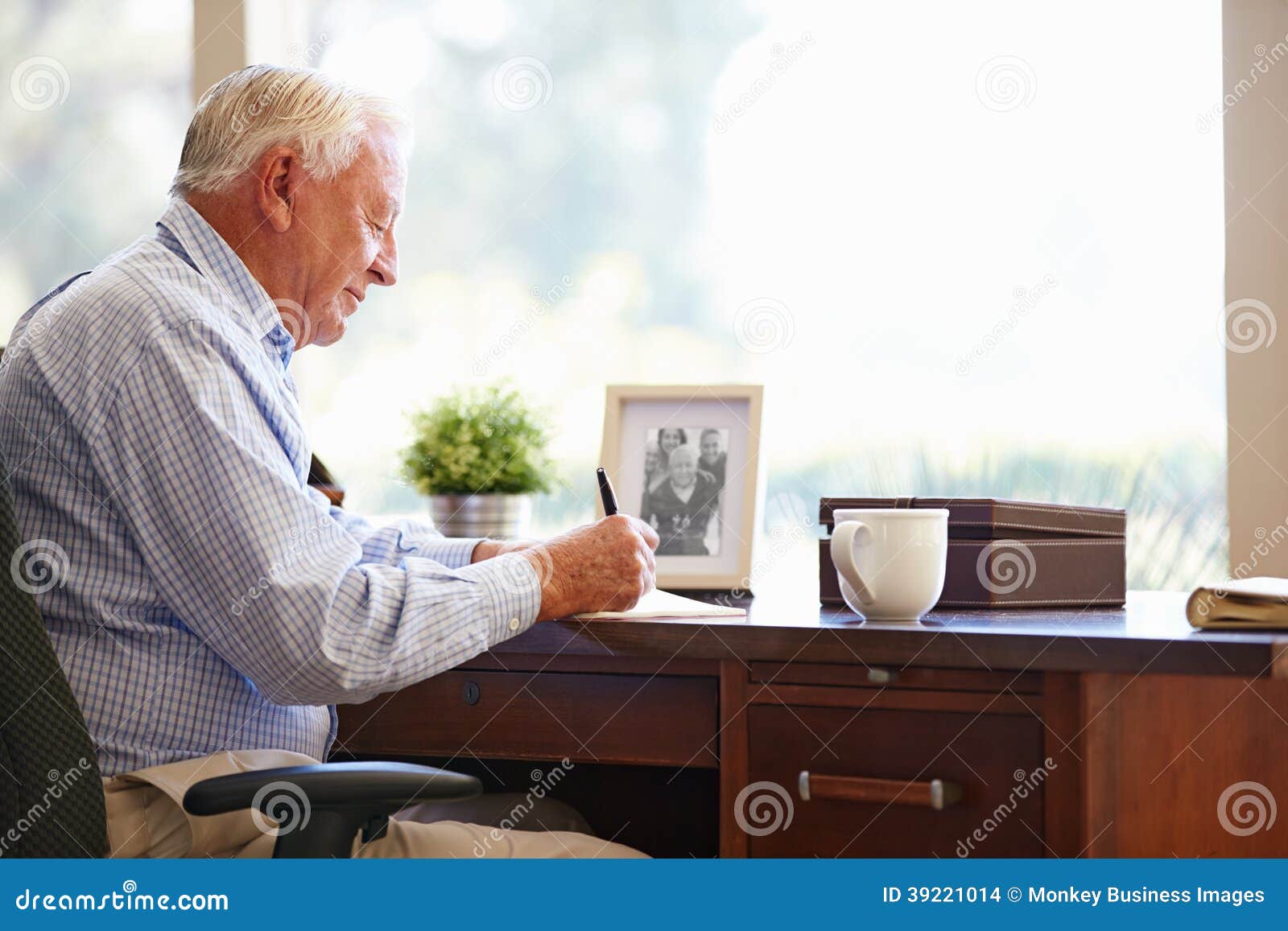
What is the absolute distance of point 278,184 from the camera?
54.4 inches

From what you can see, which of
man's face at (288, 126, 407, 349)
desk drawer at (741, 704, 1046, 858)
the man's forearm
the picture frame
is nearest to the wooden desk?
desk drawer at (741, 704, 1046, 858)

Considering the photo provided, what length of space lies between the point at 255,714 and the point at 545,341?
44.8 inches

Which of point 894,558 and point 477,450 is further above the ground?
point 477,450

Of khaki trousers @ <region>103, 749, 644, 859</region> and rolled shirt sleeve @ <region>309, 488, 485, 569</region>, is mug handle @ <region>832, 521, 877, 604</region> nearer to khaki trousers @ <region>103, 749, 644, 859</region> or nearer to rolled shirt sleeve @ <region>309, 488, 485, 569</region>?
khaki trousers @ <region>103, 749, 644, 859</region>

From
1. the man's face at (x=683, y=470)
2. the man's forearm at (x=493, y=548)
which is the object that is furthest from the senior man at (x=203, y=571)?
the man's face at (x=683, y=470)

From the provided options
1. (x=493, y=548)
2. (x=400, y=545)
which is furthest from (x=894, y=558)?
(x=400, y=545)

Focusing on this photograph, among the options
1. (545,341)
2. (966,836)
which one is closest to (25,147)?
(545,341)

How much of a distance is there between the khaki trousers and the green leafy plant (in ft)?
2.53

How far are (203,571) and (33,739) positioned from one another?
0.20 m

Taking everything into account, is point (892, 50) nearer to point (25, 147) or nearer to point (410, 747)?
point (410, 747)

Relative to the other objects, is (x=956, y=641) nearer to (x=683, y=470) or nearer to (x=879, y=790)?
(x=879, y=790)

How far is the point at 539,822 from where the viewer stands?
1449 millimetres

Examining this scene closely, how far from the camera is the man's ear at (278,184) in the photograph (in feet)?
4.51

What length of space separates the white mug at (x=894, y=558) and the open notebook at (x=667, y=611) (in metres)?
0.16
